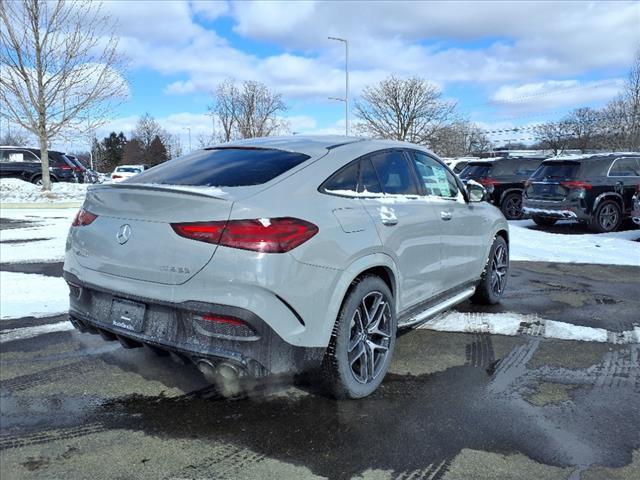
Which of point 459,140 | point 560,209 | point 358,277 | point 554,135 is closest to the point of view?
point 358,277

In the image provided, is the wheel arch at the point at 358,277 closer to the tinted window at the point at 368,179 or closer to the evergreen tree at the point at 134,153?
the tinted window at the point at 368,179

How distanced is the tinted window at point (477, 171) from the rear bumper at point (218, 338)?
1398 centimetres

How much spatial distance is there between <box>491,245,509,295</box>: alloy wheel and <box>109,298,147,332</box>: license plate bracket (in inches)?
149

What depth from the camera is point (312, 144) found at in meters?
3.72

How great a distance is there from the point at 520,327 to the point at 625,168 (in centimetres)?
925

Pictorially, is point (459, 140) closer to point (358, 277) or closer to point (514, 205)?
point (514, 205)

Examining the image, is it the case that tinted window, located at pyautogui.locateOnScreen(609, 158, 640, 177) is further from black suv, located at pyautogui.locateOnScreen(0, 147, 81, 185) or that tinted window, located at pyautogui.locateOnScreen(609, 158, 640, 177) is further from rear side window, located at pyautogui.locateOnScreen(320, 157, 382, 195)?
black suv, located at pyautogui.locateOnScreen(0, 147, 81, 185)

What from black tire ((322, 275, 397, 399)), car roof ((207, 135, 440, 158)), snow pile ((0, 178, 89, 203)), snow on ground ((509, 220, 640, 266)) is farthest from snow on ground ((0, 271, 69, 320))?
snow pile ((0, 178, 89, 203))

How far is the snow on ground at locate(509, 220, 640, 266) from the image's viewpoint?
8711mm

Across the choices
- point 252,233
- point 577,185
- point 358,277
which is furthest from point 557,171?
point 252,233

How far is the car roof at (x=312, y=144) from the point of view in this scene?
359cm

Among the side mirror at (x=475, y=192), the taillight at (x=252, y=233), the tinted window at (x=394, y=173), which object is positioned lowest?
the taillight at (x=252, y=233)

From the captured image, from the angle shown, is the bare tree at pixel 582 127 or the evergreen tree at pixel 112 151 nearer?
the bare tree at pixel 582 127

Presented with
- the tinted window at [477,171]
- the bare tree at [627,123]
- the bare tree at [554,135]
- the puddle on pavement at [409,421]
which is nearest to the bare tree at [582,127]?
the bare tree at [554,135]
